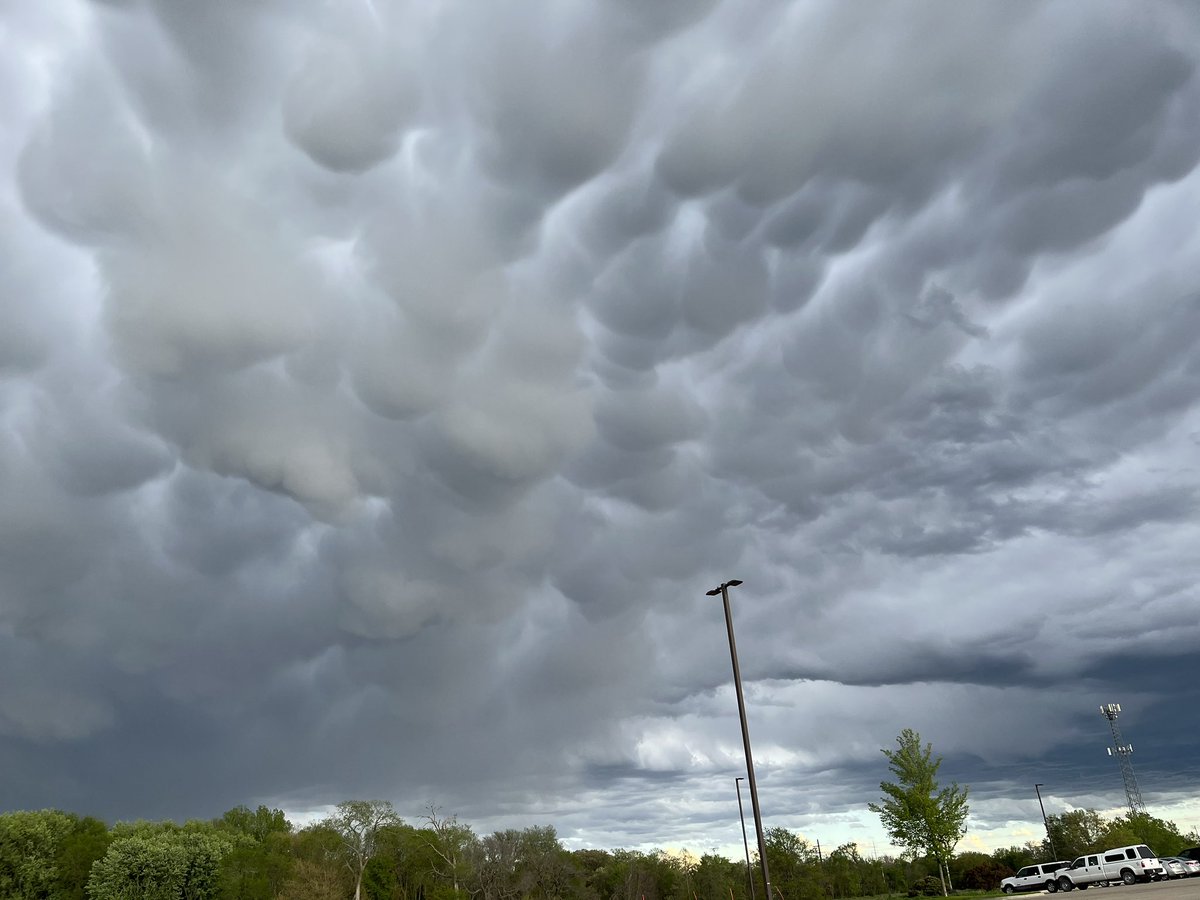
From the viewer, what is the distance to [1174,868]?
58.8m

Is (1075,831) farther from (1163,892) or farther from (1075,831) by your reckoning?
(1163,892)

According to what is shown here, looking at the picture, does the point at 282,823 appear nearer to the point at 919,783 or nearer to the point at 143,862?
the point at 143,862

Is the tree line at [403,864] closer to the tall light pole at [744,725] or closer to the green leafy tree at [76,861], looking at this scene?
the green leafy tree at [76,861]

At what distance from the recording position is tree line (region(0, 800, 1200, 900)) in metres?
79.9

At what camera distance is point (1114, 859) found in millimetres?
55250

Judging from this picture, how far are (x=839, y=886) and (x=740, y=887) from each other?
1242 centimetres

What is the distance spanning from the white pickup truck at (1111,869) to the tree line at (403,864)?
10.4 metres

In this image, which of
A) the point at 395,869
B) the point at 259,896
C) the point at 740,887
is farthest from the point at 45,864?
the point at 740,887

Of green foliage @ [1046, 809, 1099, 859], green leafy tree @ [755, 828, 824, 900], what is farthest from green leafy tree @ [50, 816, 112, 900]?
green foliage @ [1046, 809, 1099, 859]

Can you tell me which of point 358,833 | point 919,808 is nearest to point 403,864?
point 358,833

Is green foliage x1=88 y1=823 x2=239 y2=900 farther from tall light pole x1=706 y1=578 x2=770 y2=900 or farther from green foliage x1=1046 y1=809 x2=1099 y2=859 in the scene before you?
green foliage x1=1046 y1=809 x2=1099 y2=859

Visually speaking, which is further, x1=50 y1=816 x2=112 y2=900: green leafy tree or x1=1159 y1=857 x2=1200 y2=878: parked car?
x1=50 y1=816 x2=112 y2=900: green leafy tree

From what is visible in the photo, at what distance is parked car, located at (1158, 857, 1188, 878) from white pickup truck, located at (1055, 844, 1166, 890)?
2006 millimetres

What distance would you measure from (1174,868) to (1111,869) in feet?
25.5
